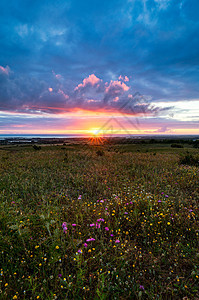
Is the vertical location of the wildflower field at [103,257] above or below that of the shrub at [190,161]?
below

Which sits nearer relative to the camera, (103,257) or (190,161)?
(103,257)

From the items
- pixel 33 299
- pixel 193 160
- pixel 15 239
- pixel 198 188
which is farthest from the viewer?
pixel 193 160

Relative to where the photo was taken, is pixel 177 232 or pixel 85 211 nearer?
pixel 177 232

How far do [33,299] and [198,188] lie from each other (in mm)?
6715

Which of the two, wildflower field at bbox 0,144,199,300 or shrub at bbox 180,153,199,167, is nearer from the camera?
wildflower field at bbox 0,144,199,300

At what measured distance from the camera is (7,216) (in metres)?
3.63

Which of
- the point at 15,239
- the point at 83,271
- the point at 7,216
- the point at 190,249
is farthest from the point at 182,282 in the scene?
the point at 7,216

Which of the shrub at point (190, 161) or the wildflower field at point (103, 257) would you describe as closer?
the wildflower field at point (103, 257)

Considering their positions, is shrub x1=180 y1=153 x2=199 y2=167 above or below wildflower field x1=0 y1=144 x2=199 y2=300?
above

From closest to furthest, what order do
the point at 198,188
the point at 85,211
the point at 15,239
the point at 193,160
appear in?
the point at 15,239 < the point at 85,211 < the point at 198,188 < the point at 193,160

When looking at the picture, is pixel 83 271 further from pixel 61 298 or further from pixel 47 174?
pixel 47 174

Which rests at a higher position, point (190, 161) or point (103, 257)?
point (190, 161)

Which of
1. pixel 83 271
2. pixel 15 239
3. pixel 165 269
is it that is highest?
pixel 15 239

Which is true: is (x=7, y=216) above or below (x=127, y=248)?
above
